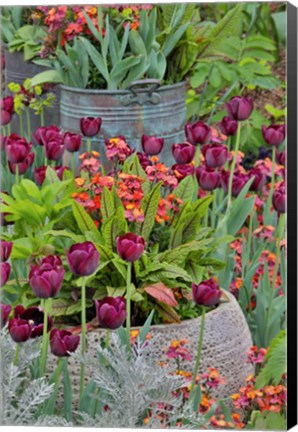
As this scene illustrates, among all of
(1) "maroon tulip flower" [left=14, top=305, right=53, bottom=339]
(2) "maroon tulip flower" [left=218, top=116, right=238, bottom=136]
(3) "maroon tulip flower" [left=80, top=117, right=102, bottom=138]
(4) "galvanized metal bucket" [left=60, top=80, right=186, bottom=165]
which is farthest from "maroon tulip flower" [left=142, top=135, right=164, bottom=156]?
(1) "maroon tulip flower" [left=14, top=305, right=53, bottom=339]

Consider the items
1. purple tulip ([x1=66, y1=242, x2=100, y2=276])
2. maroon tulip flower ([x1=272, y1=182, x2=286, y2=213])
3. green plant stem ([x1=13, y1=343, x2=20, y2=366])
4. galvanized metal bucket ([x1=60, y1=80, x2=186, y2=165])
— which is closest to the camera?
purple tulip ([x1=66, y1=242, x2=100, y2=276])

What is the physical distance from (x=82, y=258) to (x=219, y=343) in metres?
0.64

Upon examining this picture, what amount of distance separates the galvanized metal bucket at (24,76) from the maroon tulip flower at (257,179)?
66 cm

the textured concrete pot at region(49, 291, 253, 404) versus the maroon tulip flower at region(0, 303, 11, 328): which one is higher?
the maroon tulip flower at region(0, 303, 11, 328)

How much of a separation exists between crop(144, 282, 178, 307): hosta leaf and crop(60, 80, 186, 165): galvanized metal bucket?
0.46m

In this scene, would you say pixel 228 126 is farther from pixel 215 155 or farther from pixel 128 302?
pixel 128 302

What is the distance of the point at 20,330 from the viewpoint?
3.71 metres

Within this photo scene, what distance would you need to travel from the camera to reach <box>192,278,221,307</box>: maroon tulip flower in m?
3.72

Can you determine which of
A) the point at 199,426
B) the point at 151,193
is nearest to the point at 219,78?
the point at 151,193

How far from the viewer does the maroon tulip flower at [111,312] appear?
3.62 metres

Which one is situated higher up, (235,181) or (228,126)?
(228,126)

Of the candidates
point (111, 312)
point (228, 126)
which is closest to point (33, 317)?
point (111, 312)

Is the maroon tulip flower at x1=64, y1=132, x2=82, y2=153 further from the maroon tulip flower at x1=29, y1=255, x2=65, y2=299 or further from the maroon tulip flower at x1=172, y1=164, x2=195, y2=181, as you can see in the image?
the maroon tulip flower at x1=29, y1=255, x2=65, y2=299

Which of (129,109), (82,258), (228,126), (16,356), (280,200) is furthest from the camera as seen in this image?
(228,126)
